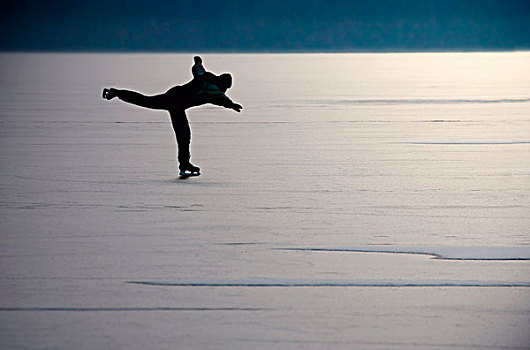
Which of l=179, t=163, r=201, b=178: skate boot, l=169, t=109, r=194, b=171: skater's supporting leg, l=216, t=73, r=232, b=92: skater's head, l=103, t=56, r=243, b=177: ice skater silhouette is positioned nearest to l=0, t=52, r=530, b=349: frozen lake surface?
l=179, t=163, r=201, b=178: skate boot

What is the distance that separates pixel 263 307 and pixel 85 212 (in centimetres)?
382

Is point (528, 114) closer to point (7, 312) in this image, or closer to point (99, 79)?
point (7, 312)

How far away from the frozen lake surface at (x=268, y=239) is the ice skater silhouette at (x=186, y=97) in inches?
21.7

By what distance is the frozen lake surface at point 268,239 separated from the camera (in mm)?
6199

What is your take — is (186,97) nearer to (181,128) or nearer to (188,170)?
(181,128)

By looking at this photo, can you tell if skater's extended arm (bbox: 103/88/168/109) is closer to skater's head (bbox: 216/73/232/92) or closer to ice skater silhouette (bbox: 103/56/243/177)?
ice skater silhouette (bbox: 103/56/243/177)

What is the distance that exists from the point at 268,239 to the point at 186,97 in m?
3.59

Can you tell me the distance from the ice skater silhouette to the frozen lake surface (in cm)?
55

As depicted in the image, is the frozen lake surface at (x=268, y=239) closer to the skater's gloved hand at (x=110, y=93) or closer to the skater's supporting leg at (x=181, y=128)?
the skater's supporting leg at (x=181, y=128)

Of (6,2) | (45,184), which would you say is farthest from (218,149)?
(6,2)

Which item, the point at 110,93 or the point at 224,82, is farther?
the point at 224,82

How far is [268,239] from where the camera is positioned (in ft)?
28.7

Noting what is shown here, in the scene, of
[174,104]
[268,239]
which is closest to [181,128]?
[174,104]

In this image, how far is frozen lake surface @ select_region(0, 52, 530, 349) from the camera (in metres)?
6.20
